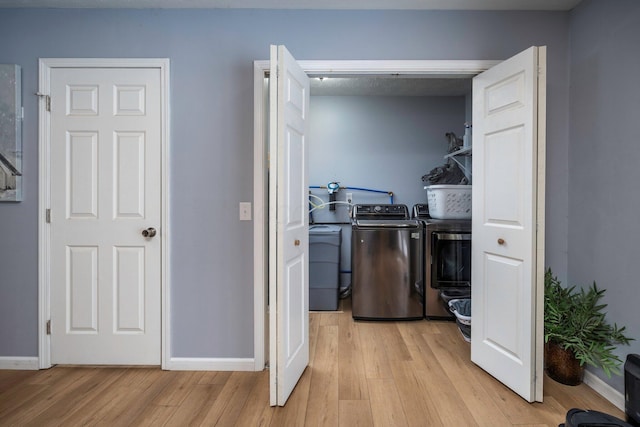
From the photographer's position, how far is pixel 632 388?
1.58 meters

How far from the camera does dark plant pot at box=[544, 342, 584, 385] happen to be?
1.95 meters

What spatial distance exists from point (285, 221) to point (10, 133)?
6.70ft

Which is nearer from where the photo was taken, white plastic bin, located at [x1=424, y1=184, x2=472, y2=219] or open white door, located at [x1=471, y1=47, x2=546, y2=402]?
open white door, located at [x1=471, y1=47, x2=546, y2=402]

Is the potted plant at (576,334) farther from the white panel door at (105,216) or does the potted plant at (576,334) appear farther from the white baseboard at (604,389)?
the white panel door at (105,216)

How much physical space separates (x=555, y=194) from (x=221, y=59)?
7.99ft

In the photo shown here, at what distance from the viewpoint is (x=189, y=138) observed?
2184mm

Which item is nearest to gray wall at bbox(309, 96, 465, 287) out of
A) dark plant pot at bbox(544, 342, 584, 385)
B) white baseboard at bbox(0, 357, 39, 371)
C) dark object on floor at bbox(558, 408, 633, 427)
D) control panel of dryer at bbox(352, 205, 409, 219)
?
control panel of dryer at bbox(352, 205, 409, 219)

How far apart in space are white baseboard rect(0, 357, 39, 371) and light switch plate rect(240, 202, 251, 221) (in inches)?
67.9

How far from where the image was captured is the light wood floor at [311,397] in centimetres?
167

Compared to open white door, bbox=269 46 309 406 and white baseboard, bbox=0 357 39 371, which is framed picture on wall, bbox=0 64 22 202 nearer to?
white baseboard, bbox=0 357 39 371

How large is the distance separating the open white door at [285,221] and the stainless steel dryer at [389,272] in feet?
3.97

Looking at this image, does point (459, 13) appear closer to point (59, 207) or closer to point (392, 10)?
point (392, 10)

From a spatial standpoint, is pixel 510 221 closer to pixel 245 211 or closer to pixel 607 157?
pixel 607 157

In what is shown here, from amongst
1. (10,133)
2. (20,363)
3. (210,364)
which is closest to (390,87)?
(210,364)
